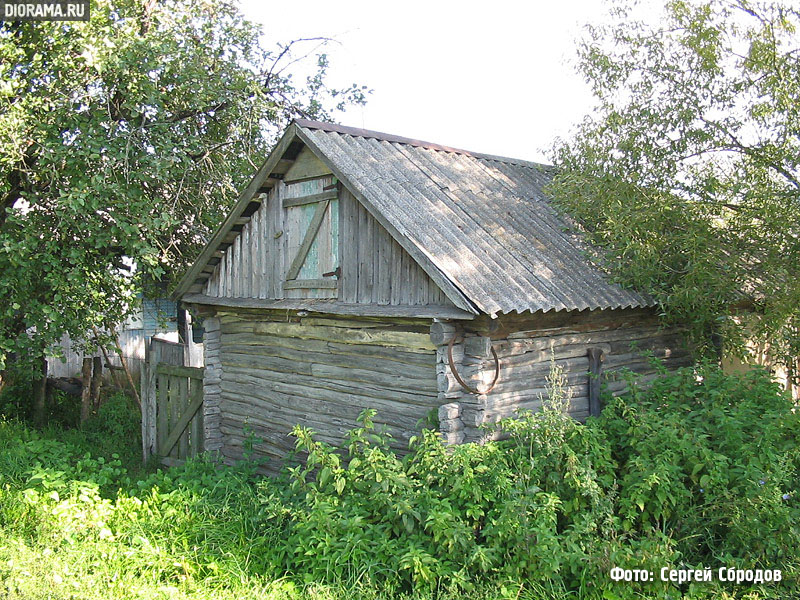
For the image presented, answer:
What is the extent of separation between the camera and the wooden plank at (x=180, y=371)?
31.4 ft

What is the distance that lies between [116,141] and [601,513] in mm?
7639

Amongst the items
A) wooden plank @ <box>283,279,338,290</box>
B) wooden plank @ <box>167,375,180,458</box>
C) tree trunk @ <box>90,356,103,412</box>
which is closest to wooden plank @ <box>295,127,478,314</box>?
wooden plank @ <box>283,279,338,290</box>

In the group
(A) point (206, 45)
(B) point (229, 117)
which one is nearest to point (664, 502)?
(B) point (229, 117)

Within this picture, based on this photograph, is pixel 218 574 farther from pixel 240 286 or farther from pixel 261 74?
pixel 261 74

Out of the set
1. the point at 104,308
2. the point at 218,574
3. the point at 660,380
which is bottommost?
the point at 218,574

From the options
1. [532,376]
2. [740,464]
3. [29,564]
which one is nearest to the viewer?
[29,564]

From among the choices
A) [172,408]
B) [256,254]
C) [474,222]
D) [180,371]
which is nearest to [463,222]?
[474,222]

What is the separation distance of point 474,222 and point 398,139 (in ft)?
6.70

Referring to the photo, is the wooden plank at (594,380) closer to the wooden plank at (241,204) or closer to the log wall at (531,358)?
the log wall at (531,358)

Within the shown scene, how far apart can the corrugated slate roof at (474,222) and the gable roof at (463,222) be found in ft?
0.05

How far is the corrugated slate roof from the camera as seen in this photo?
6602mm

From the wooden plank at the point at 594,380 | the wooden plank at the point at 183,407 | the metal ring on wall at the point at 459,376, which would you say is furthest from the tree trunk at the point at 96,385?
the wooden plank at the point at 594,380

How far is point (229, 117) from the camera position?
10.9m

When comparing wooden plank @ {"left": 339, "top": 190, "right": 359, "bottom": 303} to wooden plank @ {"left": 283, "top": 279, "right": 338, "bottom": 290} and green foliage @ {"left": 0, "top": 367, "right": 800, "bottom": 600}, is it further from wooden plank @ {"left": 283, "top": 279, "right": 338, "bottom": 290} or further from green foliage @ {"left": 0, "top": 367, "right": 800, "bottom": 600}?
green foliage @ {"left": 0, "top": 367, "right": 800, "bottom": 600}
